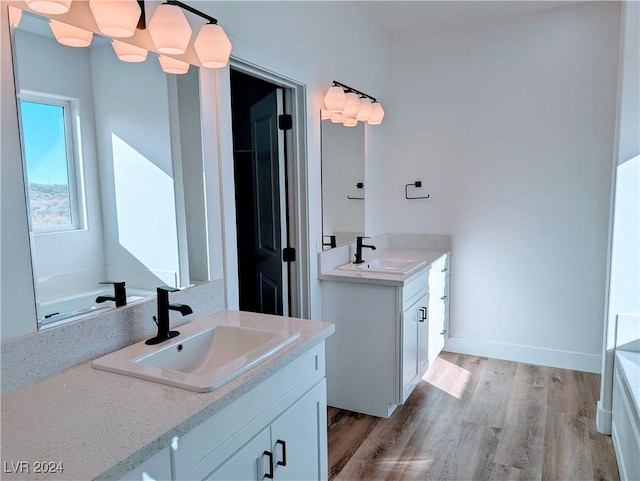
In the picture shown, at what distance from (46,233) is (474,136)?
3.24m

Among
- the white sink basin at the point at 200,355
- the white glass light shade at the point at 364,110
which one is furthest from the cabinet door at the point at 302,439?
the white glass light shade at the point at 364,110

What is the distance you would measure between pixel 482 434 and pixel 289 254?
154 centimetres

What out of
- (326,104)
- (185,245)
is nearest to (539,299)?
(326,104)

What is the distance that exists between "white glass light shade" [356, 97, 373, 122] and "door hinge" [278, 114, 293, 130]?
0.68 m

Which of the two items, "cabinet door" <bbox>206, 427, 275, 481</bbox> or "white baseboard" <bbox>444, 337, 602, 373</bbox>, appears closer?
"cabinet door" <bbox>206, 427, 275, 481</bbox>

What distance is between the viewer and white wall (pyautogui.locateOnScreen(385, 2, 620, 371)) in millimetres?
3301

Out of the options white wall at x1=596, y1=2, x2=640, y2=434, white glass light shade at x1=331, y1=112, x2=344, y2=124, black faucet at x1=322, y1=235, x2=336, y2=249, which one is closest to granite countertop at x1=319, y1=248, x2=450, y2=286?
black faucet at x1=322, y1=235, x2=336, y2=249

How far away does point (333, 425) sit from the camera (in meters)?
2.69

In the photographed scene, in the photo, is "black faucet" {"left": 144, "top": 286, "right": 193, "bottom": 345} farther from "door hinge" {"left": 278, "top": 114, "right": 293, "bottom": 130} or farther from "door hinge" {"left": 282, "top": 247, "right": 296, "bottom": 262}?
"door hinge" {"left": 278, "top": 114, "right": 293, "bottom": 130}

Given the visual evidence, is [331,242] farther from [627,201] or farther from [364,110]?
[627,201]

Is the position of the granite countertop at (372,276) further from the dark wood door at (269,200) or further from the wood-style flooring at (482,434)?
the wood-style flooring at (482,434)

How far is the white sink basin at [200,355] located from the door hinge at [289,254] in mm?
972

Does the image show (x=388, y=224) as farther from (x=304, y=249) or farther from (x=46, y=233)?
(x=46, y=233)

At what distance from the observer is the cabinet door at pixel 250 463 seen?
1.22m
